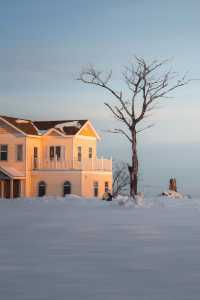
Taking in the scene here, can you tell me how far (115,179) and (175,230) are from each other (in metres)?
58.8

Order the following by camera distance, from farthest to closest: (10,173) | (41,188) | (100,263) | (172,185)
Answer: (41,188) → (10,173) → (172,185) → (100,263)

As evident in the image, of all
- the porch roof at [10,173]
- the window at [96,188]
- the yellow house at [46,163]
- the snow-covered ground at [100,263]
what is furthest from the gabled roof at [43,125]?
the snow-covered ground at [100,263]

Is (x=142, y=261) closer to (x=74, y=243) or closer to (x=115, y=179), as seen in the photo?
(x=74, y=243)

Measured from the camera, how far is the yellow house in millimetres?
46938

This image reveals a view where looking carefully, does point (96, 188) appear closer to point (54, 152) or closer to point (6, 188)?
point (54, 152)

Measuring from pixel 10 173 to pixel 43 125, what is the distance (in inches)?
286

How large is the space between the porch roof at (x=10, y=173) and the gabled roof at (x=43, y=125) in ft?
11.3

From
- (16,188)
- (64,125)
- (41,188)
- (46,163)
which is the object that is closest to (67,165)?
(46,163)

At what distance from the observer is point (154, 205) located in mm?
23422

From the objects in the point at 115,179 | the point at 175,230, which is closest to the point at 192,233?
the point at 175,230

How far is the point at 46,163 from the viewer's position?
48.1 meters

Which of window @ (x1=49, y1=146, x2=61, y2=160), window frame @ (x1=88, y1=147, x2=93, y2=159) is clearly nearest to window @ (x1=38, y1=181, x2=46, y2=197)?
window @ (x1=49, y1=146, x2=61, y2=160)

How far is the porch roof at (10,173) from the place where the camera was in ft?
150

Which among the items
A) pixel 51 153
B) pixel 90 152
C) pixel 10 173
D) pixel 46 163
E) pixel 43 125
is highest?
pixel 43 125
